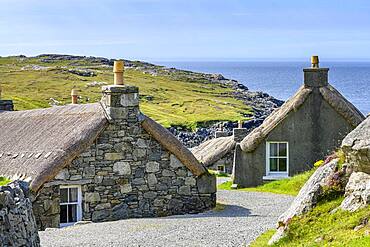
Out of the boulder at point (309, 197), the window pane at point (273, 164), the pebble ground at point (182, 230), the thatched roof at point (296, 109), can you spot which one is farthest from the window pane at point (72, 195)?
the window pane at point (273, 164)

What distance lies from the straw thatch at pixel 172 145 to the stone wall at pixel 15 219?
10.0 m

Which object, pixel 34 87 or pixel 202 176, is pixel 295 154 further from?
pixel 34 87

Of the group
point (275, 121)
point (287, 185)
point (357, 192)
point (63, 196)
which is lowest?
point (287, 185)

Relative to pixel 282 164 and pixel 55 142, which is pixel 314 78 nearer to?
→ pixel 282 164

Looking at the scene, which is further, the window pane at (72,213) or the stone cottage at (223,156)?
the stone cottage at (223,156)

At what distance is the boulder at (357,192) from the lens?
15344mm

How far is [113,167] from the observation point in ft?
79.6

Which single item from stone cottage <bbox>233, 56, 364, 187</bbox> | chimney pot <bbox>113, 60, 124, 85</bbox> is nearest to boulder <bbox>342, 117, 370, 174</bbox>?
chimney pot <bbox>113, 60, 124, 85</bbox>

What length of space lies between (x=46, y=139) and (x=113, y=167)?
2.54 metres

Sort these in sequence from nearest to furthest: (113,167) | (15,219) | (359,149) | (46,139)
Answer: (15,219) → (359,149) → (113,167) → (46,139)

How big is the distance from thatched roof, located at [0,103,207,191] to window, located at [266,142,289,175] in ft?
23.6

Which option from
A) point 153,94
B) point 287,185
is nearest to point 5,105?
point 287,185

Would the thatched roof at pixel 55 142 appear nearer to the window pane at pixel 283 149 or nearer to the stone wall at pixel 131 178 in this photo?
the stone wall at pixel 131 178

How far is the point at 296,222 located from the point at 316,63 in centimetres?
1723
